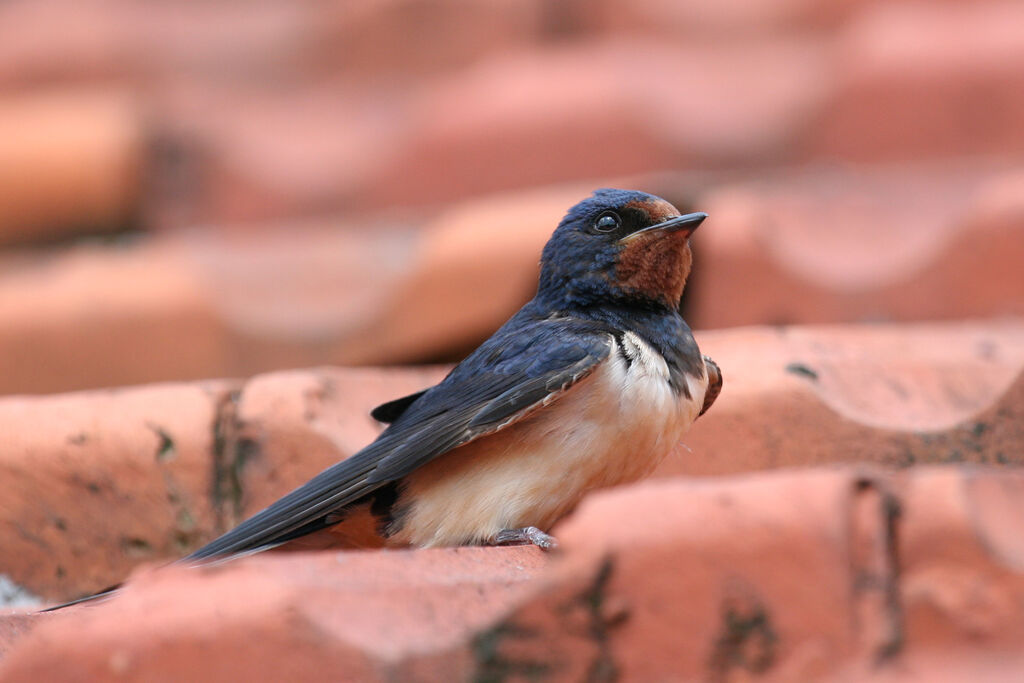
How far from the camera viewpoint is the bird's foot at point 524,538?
73.7 inches

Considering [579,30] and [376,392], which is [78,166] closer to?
[579,30]

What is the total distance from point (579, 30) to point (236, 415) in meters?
2.46

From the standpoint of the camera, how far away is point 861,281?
9.87 feet

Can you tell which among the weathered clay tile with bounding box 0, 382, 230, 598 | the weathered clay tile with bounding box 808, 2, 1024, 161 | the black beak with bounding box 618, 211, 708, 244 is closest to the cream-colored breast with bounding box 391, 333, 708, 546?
the black beak with bounding box 618, 211, 708, 244

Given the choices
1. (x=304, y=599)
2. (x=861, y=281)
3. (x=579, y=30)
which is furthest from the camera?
(x=579, y=30)

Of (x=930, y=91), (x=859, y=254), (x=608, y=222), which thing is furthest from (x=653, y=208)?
(x=930, y=91)

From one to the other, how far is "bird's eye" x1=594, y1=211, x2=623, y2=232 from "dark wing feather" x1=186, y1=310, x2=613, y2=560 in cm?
26

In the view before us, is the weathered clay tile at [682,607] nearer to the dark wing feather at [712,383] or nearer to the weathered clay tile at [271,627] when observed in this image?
the weathered clay tile at [271,627]

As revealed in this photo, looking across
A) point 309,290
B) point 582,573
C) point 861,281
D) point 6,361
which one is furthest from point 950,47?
point 582,573

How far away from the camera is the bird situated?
1.91 meters

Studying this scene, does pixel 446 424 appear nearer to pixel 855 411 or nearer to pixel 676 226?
pixel 676 226

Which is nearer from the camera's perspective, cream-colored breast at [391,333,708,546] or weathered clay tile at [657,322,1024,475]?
cream-colored breast at [391,333,708,546]

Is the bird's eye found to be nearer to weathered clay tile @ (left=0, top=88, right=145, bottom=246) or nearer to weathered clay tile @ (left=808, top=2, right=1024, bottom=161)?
weathered clay tile @ (left=808, top=2, right=1024, bottom=161)

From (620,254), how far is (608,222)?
9 centimetres
